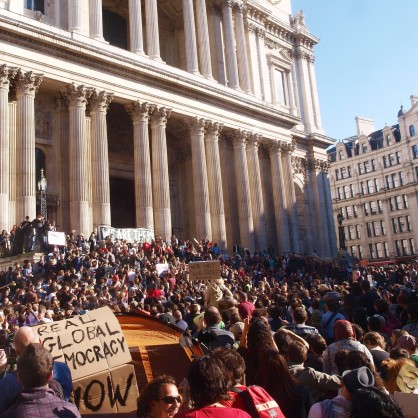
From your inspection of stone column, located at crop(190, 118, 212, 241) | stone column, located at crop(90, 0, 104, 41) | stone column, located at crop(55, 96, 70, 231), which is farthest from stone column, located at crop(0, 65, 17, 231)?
stone column, located at crop(190, 118, 212, 241)

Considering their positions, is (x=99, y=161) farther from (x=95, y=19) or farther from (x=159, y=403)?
(x=159, y=403)

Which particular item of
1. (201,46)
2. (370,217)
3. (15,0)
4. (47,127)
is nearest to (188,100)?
(201,46)

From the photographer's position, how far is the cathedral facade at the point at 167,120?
27.2m

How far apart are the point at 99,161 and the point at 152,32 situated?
1098cm

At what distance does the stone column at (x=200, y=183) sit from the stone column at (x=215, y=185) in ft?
2.40

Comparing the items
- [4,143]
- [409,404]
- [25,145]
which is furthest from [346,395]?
[25,145]

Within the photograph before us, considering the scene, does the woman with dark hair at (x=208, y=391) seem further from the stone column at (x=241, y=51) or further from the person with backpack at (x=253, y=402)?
the stone column at (x=241, y=51)

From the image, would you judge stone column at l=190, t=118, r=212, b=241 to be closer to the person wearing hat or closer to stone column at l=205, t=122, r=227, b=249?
stone column at l=205, t=122, r=227, b=249

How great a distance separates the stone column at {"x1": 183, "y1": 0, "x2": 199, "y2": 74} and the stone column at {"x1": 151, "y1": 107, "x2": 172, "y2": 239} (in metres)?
5.30

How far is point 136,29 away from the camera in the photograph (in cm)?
3325

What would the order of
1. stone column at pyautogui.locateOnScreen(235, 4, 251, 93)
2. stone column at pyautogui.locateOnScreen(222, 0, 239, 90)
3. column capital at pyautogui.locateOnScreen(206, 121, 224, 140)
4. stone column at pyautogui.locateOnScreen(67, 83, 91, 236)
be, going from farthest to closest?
stone column at pyautogui.locateOnScreen(235, 4, 251, 93)
stone column at pyautogui.locateOnScreen(222, 0, 239, 90)
column capital at pyautogui.locateOnScreen(206, 121, 224, 140)
stone column at pyautogui.locateOnScreen(67, 83, 91, 236)

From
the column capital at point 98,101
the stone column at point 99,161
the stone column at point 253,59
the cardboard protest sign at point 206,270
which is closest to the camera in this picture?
the cardboard protest sign at point 206,270

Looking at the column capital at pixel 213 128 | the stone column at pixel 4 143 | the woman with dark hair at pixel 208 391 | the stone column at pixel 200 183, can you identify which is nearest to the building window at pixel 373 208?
the column capital at pixel 213 128

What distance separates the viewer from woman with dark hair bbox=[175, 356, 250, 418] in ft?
11.4
